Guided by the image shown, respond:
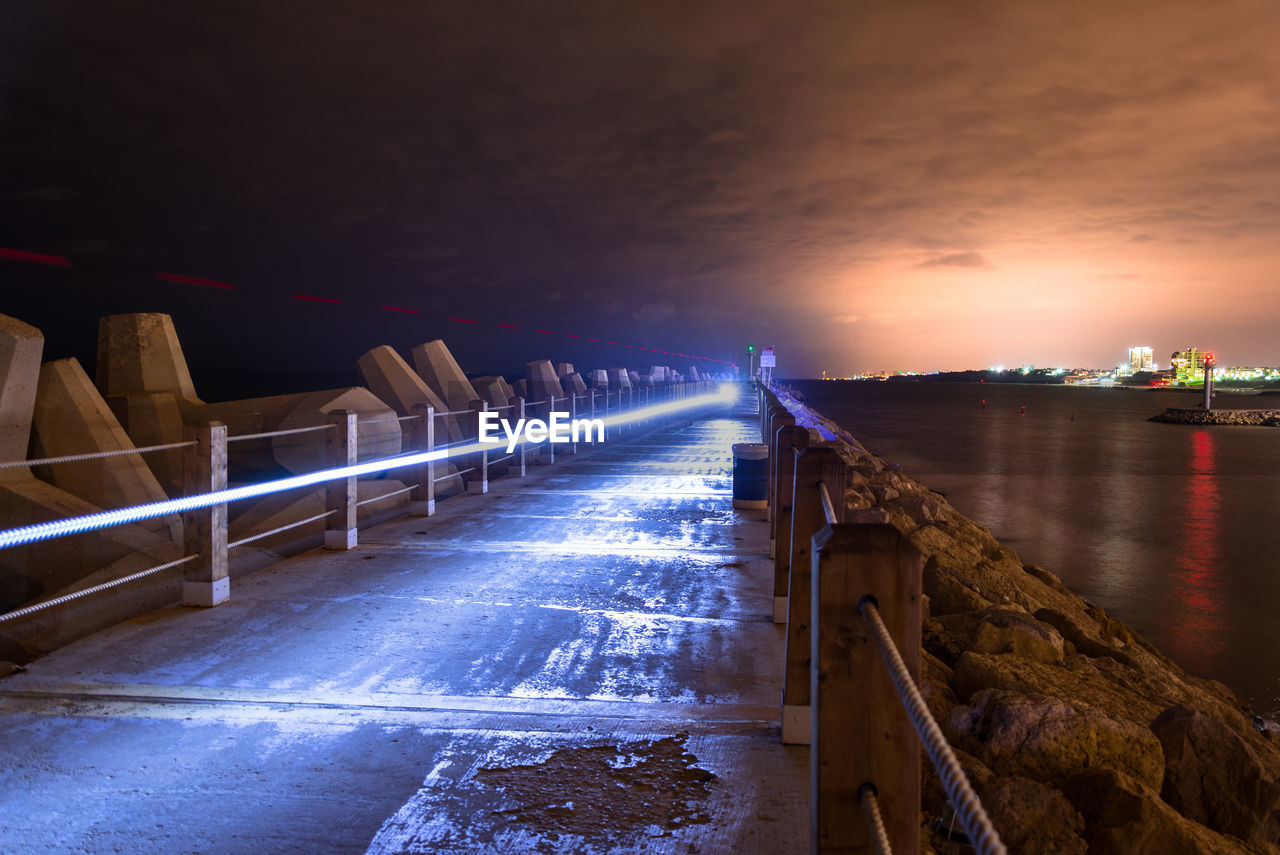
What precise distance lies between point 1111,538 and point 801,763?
54.7ft

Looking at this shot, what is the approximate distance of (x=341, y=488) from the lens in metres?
7.71

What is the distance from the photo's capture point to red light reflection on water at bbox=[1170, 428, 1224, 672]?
10352 millimetres

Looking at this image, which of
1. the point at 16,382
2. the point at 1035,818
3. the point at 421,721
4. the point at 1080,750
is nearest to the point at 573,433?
the point at 16,382

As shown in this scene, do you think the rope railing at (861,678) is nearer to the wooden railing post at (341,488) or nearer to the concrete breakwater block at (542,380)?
the wooden railing post at (341,488)

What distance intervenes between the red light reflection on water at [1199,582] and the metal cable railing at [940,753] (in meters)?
10.2

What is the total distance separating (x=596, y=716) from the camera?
3.98 m

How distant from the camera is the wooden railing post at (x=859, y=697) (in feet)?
6.23

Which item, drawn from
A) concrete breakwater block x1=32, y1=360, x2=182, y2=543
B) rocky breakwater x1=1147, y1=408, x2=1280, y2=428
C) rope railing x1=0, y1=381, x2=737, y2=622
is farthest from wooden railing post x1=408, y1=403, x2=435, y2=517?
rocky breakwater x1=1147, y1=408, x2=1280, y2=428

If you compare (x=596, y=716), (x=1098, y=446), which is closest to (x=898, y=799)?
(x=596, y=716)

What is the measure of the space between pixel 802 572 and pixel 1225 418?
229ft

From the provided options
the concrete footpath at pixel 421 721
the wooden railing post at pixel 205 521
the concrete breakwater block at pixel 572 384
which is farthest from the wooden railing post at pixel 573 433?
Result: the wooden railing post at pixel 205 521

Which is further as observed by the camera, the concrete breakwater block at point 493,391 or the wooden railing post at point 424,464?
Answer: the concrete breakwater block at point 493,391

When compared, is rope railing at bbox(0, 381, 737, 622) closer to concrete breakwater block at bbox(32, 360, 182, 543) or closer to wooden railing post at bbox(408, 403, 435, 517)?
wooden railing post at bbox(408, 403, 435, 517)

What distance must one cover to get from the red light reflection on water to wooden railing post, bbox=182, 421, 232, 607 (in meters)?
10.5
